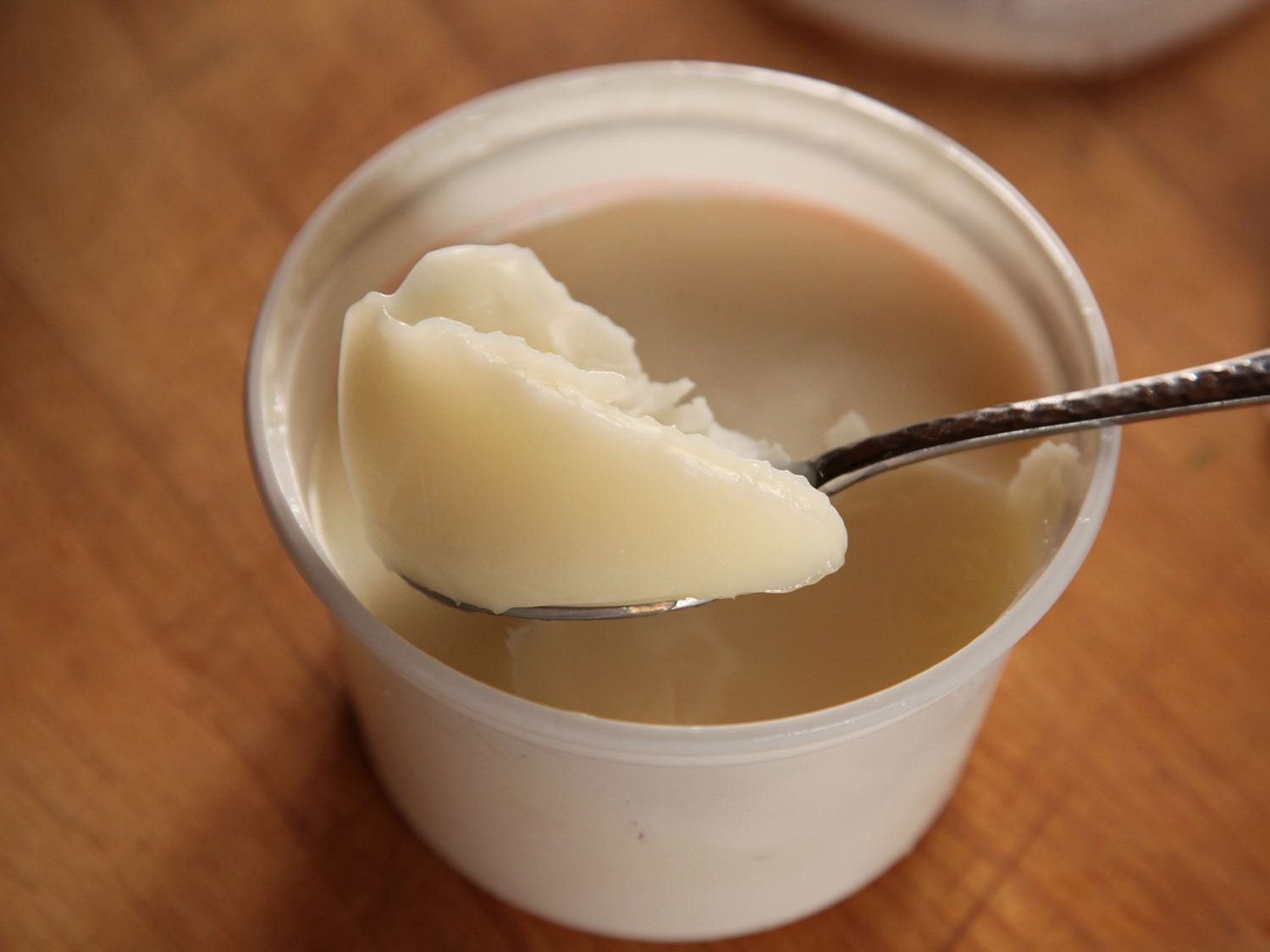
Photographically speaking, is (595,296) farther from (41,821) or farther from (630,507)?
(41,821)

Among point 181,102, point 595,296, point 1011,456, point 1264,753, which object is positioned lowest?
point 1264,753

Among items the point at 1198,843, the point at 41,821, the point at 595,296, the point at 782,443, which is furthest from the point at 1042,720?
the point at 41,821

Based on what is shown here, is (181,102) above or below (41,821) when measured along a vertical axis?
above

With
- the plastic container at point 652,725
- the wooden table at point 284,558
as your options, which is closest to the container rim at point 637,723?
the plastic container at point 652,725

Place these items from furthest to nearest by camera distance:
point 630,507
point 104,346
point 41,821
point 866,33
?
point 866,33 < point 104,346 < point 41,821 < point 630,507

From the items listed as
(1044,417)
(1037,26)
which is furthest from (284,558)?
(1037,26)

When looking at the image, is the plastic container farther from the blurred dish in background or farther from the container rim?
the blurred dish in background

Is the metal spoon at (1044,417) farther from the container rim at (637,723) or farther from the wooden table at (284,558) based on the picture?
the wooden table at (284,558)
